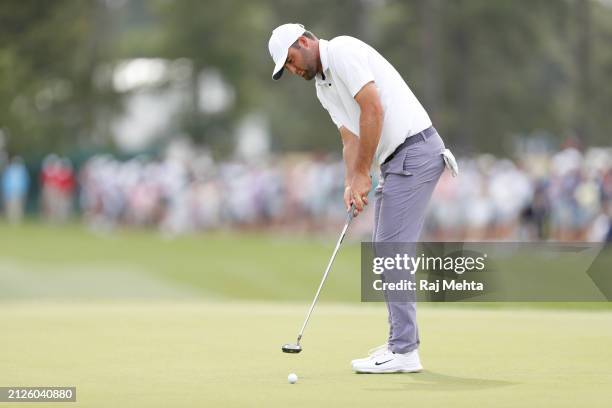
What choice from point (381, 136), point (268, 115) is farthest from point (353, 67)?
point (268, 115)

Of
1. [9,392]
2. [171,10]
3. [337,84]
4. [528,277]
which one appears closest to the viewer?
[9,392]

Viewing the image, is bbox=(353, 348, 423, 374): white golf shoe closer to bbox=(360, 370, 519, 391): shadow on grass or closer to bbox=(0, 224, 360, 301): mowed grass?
bbox=(360, 370, 519, 391): shadow on grass

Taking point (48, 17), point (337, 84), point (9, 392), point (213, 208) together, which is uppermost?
point (48, 17)

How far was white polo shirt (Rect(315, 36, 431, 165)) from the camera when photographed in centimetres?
827

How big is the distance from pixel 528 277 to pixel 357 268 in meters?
9.37

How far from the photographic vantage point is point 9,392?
7379 mm

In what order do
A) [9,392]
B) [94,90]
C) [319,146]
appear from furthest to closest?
1. [319,146]
2. [94,90]
3. [9,392]

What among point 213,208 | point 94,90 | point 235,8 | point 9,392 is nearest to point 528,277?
point 9,392

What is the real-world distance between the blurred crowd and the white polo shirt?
1458 centimetres

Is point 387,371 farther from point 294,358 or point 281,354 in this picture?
point 281,354

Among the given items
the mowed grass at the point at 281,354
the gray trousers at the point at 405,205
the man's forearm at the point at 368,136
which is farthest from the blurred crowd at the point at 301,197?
the man's forearm at the point at 368,136

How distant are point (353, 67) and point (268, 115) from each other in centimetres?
6604

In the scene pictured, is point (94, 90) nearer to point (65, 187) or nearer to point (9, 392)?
point (65, 187)

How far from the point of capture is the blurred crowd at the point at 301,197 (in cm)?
2673
